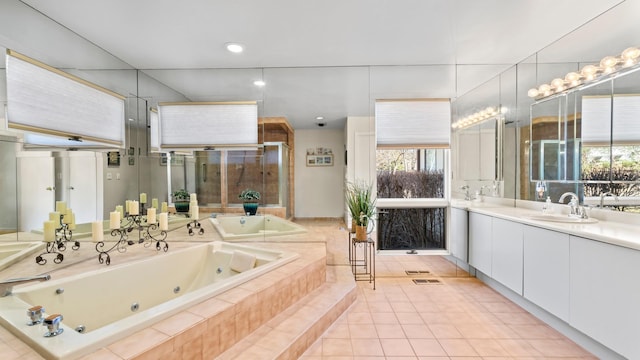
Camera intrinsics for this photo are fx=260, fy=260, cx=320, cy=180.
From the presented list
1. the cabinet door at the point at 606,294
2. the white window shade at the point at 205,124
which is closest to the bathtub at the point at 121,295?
the white window shade at the point at 205,124

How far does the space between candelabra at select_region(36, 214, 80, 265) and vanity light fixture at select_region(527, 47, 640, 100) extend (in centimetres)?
434

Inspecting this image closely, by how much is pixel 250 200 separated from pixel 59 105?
1.87 meters

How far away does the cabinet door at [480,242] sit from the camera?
8.61 ft

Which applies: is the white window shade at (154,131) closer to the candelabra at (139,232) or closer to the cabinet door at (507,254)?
the candelabra at (139,232)

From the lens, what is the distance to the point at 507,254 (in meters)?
2.35

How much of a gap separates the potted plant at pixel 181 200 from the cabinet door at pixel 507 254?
3252mm

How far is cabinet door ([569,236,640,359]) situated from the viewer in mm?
1386

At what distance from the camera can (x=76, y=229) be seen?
7.12ft

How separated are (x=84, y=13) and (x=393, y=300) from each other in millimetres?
3475

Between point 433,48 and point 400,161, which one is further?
point 400,161

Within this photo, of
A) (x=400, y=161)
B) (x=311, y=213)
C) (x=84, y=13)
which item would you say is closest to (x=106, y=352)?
(x=84, y=13)

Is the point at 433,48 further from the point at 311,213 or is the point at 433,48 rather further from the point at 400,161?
the point at 311,213

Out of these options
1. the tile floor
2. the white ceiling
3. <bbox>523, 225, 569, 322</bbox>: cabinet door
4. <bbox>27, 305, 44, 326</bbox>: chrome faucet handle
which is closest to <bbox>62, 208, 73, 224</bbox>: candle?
<bbox>27, 305, 44, 326</bbox>: chrome faucet handle

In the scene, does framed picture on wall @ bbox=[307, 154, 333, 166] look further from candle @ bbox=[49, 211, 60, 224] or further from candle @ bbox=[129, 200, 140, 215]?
candle @ bbox=[49, 211, 60, 224]
